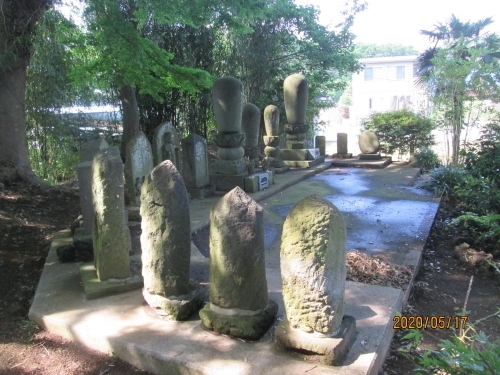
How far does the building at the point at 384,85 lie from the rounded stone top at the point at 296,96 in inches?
812

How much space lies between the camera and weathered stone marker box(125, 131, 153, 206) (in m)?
5.92

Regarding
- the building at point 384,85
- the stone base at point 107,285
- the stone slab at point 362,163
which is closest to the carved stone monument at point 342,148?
the stone slab at point 362,163

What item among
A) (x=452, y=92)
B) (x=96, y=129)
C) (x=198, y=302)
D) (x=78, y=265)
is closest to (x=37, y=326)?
(x=78, y=265)

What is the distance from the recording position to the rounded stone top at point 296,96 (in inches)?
448

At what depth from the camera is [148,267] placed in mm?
3164

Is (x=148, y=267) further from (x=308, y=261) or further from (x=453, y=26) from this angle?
(x=453, y=26)

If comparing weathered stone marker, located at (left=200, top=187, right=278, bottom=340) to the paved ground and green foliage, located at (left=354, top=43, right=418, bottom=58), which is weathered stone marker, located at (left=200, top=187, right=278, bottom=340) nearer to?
the paved ground

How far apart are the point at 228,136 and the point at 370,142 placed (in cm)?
563

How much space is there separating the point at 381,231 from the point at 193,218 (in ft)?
8.68

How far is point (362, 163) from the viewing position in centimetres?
1185

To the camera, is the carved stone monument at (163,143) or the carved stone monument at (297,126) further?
the carved stone monument at (297,126)

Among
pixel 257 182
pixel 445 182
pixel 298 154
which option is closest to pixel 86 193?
pixel 257 182

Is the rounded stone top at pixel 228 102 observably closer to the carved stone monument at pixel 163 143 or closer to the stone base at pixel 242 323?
the carved stone monument at pixel 163 143
